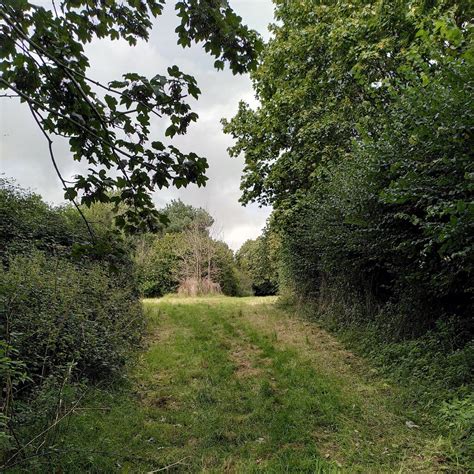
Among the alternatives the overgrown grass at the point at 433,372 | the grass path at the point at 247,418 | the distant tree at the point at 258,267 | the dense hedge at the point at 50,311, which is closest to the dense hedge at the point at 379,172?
the overgrown grass at the point at 433,372

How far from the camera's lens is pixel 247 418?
4.17 meters

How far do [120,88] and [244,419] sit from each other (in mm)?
3812

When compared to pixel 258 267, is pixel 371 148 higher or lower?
higher

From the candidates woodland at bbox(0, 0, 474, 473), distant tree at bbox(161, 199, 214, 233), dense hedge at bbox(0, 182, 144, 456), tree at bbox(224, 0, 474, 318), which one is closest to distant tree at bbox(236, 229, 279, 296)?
distant tree at bbox(161, 199, 214, 233)

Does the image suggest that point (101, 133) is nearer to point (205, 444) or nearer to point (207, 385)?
point (205, 444)

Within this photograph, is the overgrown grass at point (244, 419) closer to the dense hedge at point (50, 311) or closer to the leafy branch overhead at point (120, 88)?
the dense hedge at point (50, 311)

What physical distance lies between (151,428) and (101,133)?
325 centimetres

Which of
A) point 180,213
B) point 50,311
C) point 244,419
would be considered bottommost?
point 244,419

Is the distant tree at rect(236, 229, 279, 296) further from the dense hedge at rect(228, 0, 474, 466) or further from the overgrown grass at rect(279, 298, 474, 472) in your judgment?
the overgrown grass at rect(279, 298, 474, 472)

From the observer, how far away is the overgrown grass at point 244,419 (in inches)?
126

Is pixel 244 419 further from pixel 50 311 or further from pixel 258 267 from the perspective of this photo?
pixel 258 267

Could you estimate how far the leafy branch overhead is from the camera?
270cm

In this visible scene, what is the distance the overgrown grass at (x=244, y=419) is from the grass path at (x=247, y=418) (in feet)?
0.04

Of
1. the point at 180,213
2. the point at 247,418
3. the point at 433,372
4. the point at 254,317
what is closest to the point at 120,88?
the point at 247,418
